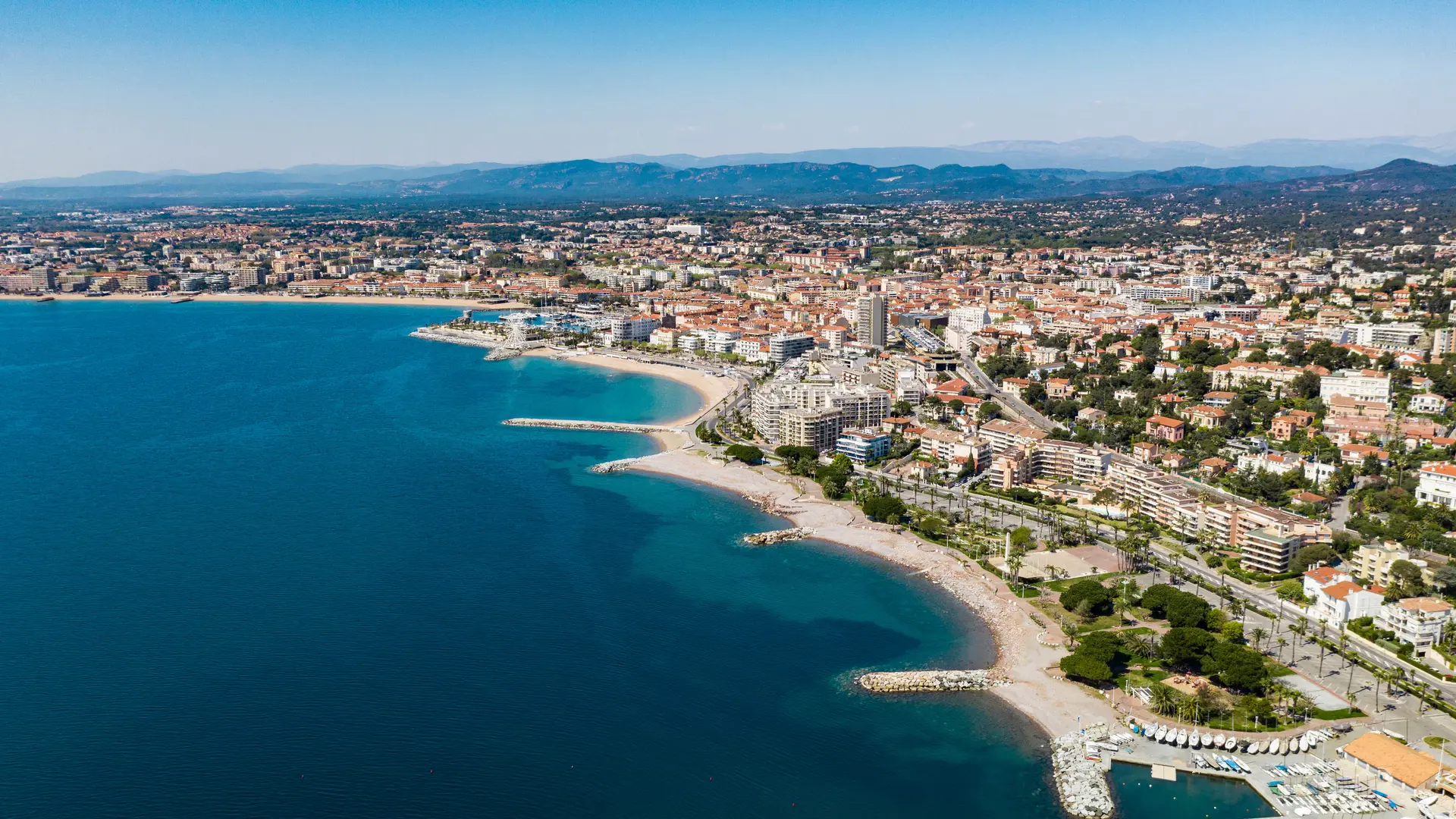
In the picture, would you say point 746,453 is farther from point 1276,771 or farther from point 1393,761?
point 1393,761

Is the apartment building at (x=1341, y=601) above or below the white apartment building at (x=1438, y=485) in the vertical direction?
below

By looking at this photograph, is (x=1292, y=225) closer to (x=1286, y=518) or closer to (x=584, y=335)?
(x=584, y=335)

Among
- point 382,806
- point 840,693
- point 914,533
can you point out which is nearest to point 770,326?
point 914,533

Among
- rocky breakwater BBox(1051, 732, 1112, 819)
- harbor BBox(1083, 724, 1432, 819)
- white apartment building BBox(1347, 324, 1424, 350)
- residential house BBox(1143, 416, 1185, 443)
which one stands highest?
white apartment building BBox(1347, 324, 1424, 350)

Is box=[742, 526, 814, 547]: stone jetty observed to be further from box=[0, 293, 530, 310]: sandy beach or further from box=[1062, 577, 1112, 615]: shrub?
box=[0, 293, 530, 310]: sandy beach

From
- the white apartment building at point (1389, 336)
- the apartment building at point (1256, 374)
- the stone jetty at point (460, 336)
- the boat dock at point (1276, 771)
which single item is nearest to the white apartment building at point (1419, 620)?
the boat dock at point (1276, 771)

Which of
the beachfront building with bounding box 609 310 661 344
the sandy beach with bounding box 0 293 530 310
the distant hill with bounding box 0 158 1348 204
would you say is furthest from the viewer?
the distant hill with bounding box 0 158 1348 204

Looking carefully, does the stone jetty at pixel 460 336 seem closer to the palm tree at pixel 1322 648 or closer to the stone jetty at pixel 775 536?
the stone jetty at pixel 775 536

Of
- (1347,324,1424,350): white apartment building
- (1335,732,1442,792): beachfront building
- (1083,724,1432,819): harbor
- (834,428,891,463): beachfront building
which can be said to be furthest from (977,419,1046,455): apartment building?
(1347,324,1424,350): white apartment building
